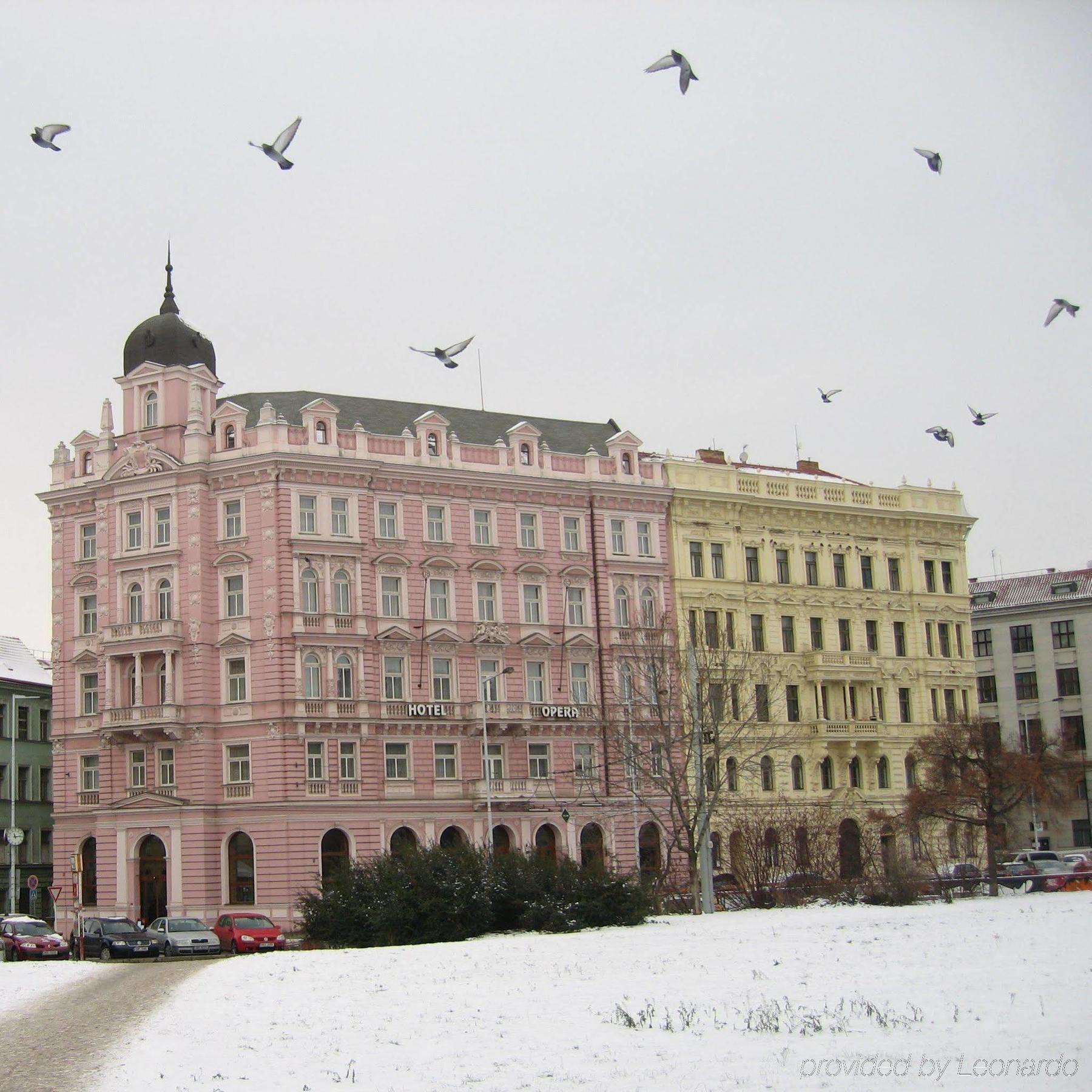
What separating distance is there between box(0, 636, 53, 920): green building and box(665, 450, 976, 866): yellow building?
119 ft

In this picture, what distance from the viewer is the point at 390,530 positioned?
7700 cm

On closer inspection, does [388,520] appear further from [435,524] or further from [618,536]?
[618,536]

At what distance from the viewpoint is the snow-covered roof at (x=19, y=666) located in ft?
318

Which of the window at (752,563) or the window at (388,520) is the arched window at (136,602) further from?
the window at (752,563)

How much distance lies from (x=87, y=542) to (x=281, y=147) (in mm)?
44040

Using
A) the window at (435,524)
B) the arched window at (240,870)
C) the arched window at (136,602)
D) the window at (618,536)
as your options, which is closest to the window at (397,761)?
the arched window at (240,870)

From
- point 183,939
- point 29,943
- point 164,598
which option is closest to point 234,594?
point 164,598

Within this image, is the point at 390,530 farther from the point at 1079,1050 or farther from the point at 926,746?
the point at 1079,1050

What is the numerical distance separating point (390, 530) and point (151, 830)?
647 inches

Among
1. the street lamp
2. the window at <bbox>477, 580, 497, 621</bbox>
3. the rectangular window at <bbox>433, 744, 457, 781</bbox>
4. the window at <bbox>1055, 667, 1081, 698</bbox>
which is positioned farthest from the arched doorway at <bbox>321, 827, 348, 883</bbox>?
the window at <bbox>1055, 667, 1081, 698</bbox>

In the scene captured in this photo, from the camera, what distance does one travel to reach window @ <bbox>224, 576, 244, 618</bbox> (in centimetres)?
7425

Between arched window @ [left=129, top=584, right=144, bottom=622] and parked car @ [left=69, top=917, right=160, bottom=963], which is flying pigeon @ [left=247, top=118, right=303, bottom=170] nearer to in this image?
parked car @ [left=69, top=917, right=160, bottom=963]

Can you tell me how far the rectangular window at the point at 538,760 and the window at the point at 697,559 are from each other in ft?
40.9

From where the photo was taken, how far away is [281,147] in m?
38.1
